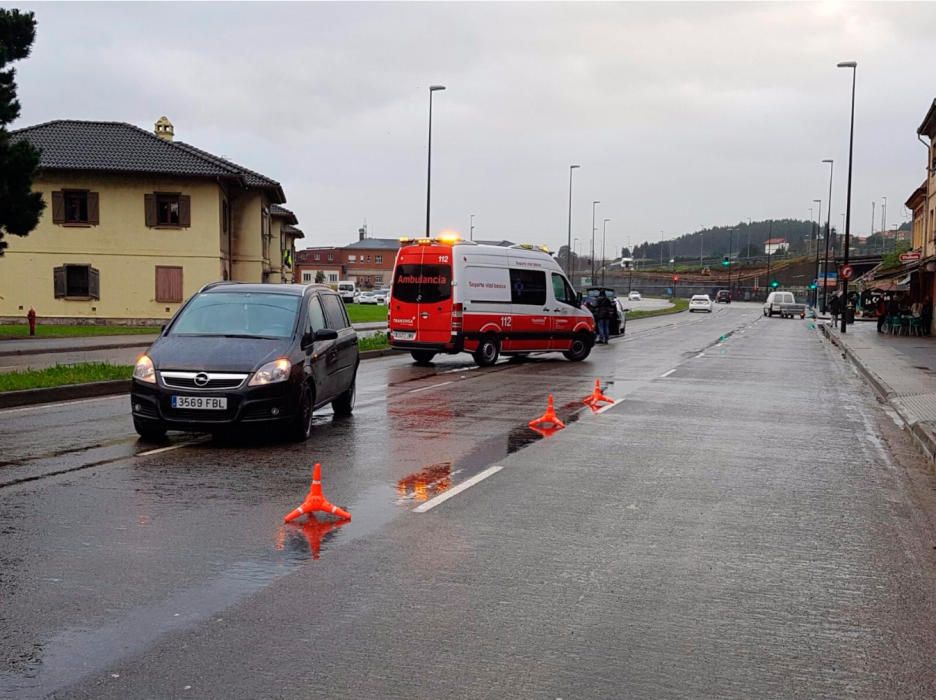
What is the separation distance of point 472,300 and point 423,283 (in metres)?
1.13

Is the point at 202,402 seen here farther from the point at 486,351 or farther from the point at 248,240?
the point at 248,240

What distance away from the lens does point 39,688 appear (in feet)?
13.2

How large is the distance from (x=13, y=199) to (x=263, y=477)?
2595 cm

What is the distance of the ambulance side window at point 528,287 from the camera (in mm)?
23016

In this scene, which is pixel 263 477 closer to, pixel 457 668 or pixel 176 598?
pixel 176 598

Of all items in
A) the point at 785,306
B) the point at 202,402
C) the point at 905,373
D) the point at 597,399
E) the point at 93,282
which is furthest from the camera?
the point at 785,306

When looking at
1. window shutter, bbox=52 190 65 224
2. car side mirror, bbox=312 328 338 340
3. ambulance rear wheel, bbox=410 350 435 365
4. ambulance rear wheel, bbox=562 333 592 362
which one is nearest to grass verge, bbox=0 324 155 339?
window shutter, bbox=52 190 65 224

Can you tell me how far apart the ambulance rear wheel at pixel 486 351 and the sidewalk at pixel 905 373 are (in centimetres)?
801

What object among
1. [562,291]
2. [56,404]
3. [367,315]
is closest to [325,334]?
[56,404]

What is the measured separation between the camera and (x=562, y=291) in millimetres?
24516

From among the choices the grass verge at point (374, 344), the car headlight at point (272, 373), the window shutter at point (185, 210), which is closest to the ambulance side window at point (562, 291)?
the grass verge at point (374, 344)

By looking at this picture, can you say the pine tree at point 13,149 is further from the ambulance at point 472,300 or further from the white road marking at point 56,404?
the white road marking at point 56,404

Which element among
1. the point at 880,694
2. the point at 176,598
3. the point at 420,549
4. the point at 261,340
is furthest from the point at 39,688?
the point at 261,340

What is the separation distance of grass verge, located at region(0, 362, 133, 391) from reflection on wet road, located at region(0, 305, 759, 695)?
1.01 m
